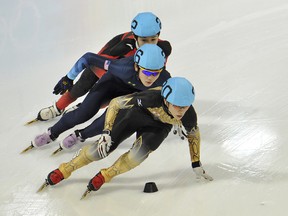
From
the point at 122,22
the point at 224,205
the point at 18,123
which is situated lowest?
the point at 224,205

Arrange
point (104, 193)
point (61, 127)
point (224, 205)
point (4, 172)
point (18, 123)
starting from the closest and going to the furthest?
point (224, 205) < point (104, 193) < point (4, 172) < point (61, 127) < point (18, 123)

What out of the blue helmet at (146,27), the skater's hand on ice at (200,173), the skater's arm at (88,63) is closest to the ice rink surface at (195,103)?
the skater's hand on ice at (200,173)

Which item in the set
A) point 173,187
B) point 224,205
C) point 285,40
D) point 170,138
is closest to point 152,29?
point 170,138

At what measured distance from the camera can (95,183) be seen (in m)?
3.82

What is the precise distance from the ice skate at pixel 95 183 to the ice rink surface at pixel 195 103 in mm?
51

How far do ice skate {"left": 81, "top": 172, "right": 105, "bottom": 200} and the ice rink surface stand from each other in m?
0.05

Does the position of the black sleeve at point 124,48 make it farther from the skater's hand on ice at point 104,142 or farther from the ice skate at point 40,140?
the skater's hand on ice at point 104,142

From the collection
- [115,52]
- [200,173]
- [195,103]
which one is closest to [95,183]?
[200,173]

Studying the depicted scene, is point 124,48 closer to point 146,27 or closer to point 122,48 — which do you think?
point 122,48

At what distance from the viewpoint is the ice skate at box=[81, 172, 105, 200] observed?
3816mm

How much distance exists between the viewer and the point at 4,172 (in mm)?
4266

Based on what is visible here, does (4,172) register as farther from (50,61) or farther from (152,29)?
(50,61)

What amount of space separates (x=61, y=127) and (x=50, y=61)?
1614 millimetres

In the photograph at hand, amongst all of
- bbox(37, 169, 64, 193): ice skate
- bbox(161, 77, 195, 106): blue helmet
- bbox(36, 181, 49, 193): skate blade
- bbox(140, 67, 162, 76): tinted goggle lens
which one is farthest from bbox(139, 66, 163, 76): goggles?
bbox(36, 181, 49, 193): skate blade
